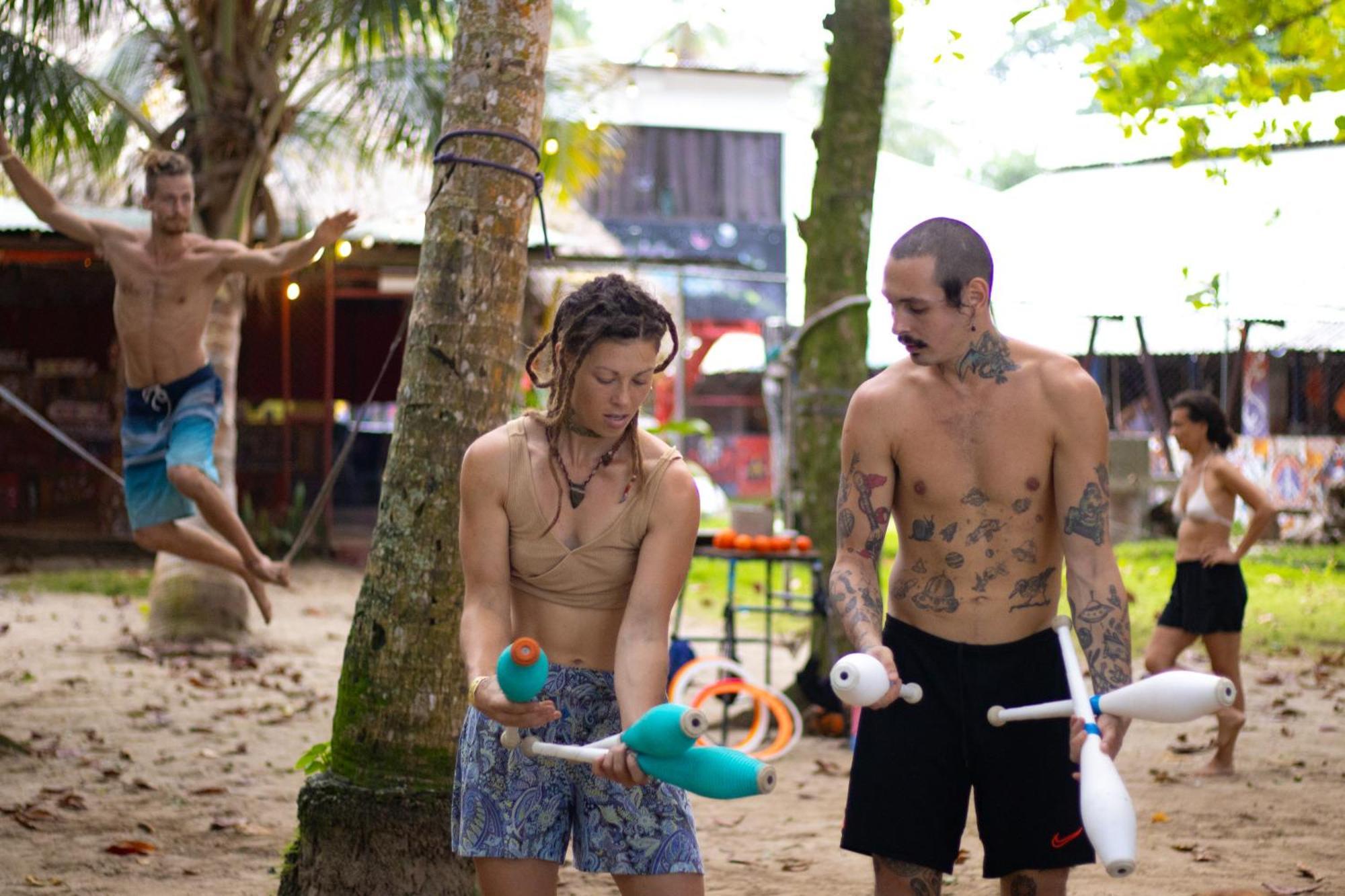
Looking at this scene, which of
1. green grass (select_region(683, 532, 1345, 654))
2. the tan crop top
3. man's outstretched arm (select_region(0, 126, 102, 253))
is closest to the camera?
the tan crop top

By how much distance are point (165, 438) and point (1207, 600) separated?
5106 millimetres

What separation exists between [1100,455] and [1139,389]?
17.1 m

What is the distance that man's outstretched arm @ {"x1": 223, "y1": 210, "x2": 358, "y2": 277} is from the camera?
19.4 ft

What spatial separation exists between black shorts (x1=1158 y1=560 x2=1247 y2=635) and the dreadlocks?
469 cm

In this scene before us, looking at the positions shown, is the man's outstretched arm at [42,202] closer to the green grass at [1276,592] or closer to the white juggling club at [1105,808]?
the white juggling club at [1105,808]

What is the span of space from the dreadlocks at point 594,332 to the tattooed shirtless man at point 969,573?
0.65 meters

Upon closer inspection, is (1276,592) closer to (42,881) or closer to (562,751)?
(42,881)

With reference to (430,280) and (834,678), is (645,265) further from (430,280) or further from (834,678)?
(834,678)

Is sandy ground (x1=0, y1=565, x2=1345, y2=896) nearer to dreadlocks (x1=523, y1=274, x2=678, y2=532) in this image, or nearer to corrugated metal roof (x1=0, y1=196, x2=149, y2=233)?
dreadlocks (x1=523, y1=274, x2=678, y2=532)

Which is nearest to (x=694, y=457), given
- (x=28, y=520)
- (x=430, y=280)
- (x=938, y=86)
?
(x=28, y=520)

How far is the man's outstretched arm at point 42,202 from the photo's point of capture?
6207 mm

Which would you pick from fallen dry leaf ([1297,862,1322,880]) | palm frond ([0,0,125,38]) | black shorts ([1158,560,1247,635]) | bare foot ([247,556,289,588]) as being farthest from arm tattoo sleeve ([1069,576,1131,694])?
palm frond ([0,0,125,38])

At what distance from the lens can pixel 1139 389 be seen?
19.7 meters

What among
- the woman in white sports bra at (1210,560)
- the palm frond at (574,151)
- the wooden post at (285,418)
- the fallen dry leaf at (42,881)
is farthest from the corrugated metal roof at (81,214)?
the woman in white sports bra at (1210,560)
